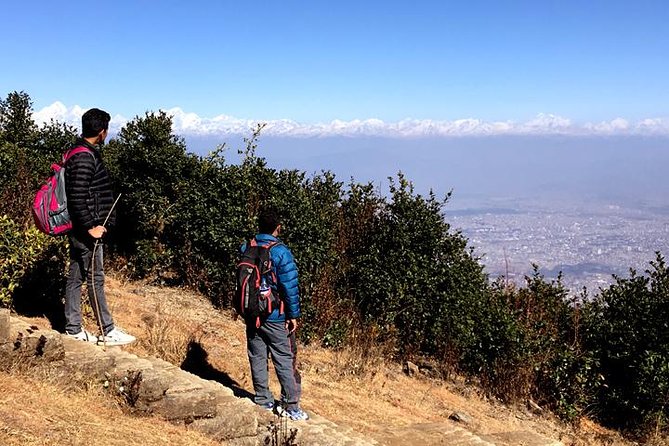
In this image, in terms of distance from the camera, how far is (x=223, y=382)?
7.21 m

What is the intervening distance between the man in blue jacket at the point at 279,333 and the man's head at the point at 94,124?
195 centimetres

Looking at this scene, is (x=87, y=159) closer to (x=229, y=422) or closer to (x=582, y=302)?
(x=229, y=422)

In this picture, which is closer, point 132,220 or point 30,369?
point 30,369

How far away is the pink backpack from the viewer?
5.58 m

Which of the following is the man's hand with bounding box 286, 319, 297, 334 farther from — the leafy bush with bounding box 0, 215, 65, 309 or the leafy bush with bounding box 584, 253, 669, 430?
the leafy bush with bounding box 584, 253, 669, 430

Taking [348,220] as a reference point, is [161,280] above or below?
below

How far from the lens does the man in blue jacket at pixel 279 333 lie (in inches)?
210

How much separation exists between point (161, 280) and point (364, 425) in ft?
21.1

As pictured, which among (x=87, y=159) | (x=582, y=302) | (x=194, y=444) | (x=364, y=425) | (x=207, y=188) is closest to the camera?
(x=194, y=444)

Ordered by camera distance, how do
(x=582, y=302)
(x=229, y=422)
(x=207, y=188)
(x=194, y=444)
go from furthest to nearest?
(x=582, y=302) < (x=207, y=188) < (x=229, y=422) < (x=194, y=444)

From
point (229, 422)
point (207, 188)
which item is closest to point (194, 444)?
point (229, 422)

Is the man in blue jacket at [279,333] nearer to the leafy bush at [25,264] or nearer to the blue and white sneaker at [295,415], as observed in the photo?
the blue and white sneaker at [295,415]

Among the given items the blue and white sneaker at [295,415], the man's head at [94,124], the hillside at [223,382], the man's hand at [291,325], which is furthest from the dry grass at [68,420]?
the man's head at [94,124]

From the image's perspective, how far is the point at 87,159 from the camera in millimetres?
5543
